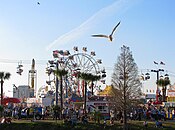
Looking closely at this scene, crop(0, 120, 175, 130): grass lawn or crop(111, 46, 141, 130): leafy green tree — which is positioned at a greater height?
crop(111, 46, 141, 130): leafy green tree

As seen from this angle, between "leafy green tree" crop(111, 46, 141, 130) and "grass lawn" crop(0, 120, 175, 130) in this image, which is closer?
"grass lawn" crop(0, 120, 175, 130)

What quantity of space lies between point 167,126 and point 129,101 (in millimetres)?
6190

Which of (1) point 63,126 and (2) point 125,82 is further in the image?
(2) point 125,82

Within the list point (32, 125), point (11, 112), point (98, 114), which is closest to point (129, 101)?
point (98, 114)

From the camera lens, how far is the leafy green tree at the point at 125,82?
41500mm

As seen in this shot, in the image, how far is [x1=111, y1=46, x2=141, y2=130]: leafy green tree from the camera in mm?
41500

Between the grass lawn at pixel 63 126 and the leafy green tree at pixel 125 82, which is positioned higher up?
the leafy green tree at pixel 125 82

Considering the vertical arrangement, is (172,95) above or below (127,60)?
below

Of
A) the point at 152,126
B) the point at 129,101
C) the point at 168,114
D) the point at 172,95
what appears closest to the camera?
the point at 152,126

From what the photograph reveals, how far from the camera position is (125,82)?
138ft

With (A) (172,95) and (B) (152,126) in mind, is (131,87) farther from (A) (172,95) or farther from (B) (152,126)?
(A) (172,95)

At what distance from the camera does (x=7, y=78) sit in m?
62.4

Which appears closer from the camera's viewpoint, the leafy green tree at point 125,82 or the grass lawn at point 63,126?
the grass lawn at point 63,126

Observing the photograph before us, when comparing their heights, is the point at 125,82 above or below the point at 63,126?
above
